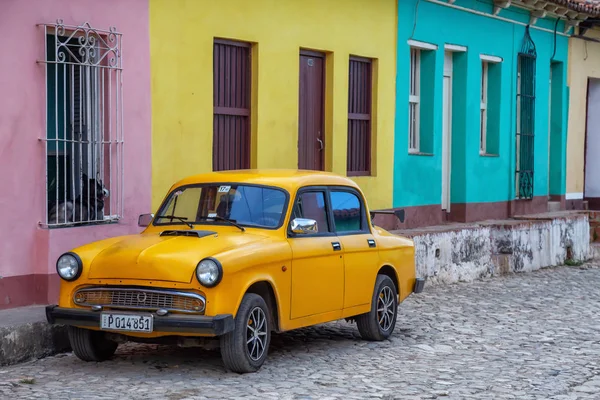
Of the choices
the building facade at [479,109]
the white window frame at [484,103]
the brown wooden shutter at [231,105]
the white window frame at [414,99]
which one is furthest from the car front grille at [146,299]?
the white window frame at [484,103]

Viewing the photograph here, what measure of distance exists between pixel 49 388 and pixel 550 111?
1693 cm

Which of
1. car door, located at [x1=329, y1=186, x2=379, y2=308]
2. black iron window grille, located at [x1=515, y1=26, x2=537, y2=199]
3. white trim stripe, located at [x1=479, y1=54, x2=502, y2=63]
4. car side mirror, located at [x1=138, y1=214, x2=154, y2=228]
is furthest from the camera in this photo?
black iron window grille, located at [x1=515, y1=26, x2=537, y2=199]

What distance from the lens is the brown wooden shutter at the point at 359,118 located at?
55.6ft

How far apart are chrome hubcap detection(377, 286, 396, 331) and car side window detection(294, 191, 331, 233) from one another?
1073 mm

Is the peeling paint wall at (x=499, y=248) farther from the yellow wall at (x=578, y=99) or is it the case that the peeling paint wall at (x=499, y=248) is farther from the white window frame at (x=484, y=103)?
the yellow wall at (x=578, y=99)

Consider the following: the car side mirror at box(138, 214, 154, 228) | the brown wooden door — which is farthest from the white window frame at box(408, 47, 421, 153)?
the car side mirror at box(138, 214, 154, 228)

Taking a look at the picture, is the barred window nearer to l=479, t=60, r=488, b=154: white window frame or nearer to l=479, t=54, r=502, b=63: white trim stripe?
l=479, t=54, r=502, b=63: white trim stripe

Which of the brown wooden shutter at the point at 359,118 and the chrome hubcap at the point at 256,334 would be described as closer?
the chrome hubcap at the point at 256,334

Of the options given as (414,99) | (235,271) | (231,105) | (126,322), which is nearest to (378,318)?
(235,271)

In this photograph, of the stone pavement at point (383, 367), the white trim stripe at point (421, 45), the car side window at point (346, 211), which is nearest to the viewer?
the stone pavement at point (383, 367)

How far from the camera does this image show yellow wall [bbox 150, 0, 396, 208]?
13.1m

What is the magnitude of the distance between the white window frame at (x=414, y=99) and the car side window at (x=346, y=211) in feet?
25.6

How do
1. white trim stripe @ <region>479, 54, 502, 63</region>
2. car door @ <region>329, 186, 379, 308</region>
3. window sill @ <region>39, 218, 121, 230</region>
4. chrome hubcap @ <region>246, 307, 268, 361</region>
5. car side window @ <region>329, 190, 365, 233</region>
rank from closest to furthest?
chrome hubcap @ <region>246, 307, 268, 361</region>, car door @ <region>329, 186, 379, 308</region>, car side window @ <region>329, 190, 365, 233</region>, window sill @ <region>39, 218, 121, 230</region>, white trim stripe @ <region>479, 54, 502, 63</region>

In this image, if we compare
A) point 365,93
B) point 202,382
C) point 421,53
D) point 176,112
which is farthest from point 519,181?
point 202,382
